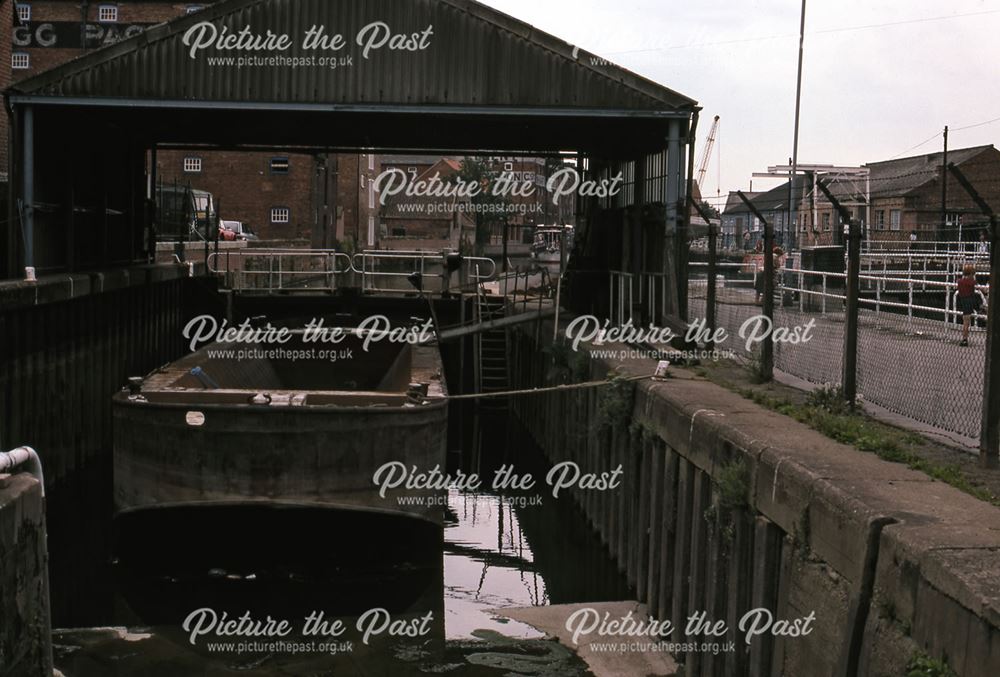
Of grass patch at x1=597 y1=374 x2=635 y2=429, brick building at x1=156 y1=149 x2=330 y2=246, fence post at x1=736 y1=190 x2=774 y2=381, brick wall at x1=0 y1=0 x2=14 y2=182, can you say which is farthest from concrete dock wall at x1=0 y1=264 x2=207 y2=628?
brick building at x1=156 y1=149 x2=330 y2=246

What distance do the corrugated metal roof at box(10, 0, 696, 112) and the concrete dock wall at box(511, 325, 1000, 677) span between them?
778cm

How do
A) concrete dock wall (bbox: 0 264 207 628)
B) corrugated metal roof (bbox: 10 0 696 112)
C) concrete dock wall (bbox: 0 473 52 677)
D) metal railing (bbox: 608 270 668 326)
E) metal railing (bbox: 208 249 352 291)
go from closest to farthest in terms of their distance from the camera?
concrete dock wall (bbox: 0 473 52 677), concrete dock wall (bbox: 0 264 207 628), metal railing (bbox: 608 270 668 326), corrugated metal roof (bbox: 10 0 696 112), metal railing (bbox: 208 249 352 291)

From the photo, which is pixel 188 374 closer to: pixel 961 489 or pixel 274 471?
pixel 274 471

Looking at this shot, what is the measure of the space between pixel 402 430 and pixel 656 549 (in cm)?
321

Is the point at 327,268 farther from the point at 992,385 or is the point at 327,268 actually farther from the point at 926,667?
the point at 926,667

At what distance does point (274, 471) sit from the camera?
12094mm

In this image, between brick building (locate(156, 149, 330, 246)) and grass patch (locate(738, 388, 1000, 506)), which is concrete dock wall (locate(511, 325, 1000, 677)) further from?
brick building (locate(156, 149, 330, 246))

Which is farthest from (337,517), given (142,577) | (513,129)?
(513,129)

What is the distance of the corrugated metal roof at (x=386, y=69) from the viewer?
60.0 ft

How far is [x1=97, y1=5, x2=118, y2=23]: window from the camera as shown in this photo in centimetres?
6675

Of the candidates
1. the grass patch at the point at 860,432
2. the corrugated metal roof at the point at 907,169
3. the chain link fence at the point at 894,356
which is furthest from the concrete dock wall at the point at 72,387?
the corrugated metal roof at the point at 907,169

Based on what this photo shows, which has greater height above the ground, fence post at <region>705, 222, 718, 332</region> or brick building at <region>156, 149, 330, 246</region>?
brick building at <region>156, 149, 330, 246</region>

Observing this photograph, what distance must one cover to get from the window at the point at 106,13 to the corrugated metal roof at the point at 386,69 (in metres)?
53.0

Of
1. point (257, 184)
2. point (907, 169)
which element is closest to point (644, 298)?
point (257, 184)
